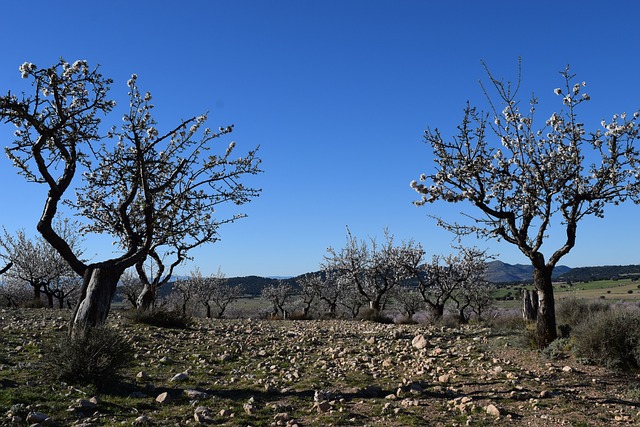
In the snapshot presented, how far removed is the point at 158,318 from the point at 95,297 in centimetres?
653

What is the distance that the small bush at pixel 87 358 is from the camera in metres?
8.78

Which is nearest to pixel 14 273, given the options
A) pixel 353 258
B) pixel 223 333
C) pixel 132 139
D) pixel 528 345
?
pixel 353 258

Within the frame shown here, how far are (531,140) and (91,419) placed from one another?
12.5 meters

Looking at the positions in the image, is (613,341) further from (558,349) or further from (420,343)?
(420,343)

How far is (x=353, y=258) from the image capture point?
129 feet

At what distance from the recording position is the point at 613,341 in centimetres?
1049

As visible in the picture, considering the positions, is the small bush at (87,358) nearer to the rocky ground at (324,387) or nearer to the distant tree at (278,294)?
the rocky ground at (324,387)

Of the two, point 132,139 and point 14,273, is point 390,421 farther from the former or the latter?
point 14,273

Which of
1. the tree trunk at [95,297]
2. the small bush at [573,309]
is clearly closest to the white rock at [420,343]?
the small bush at [573,309]

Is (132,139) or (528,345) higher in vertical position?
(132,139)

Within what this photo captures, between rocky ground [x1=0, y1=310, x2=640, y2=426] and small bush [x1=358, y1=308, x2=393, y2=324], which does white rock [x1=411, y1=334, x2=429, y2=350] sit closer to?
rocky ground [x1=0, y1=310, x2=640, y2=426]

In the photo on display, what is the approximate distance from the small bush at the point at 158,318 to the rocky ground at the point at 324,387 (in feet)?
10.6

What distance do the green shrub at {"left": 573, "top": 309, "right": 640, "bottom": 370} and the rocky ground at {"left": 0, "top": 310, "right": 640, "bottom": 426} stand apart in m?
0.41

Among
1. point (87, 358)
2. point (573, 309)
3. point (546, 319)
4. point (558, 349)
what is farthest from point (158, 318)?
point (573, 309)
